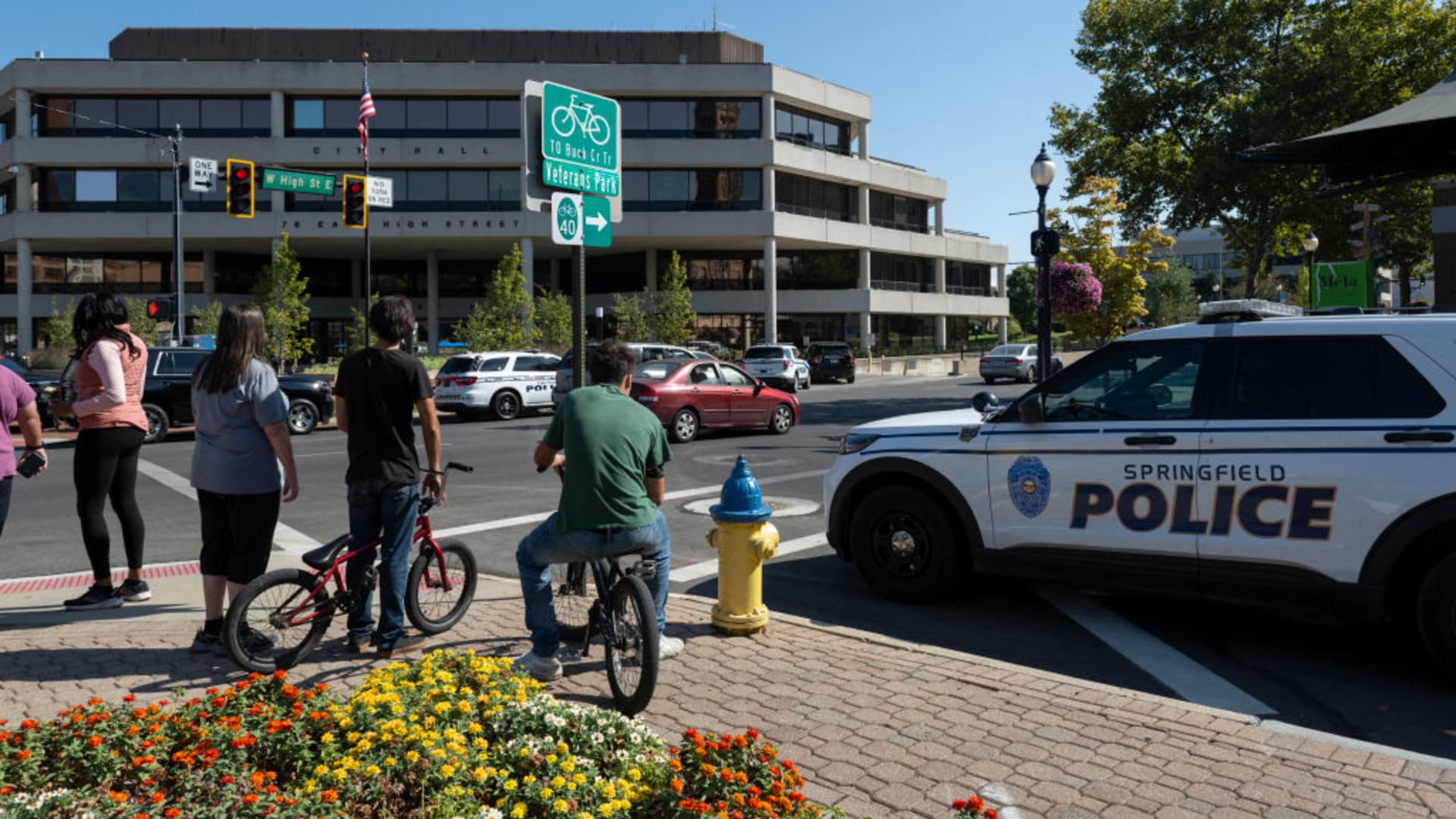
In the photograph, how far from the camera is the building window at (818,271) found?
6119 centimetres

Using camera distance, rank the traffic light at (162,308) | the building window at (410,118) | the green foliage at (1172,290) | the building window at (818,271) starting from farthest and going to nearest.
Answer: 1. the green foliage at (1172,290)
2. the building window at (818,271)
3. the building window at (410,118)
4. the traffic light at (162,308)

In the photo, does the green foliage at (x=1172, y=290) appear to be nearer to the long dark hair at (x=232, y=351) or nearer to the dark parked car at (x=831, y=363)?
the dark parked car at (x=831, y=363)

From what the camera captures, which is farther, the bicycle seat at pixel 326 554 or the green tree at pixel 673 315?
the green tree at pixel 673 315

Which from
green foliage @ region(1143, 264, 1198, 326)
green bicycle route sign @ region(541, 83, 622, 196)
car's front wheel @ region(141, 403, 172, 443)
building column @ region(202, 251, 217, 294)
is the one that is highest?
green foliage @ region(1143, 264, 1198, 326)

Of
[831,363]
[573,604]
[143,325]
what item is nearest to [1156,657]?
[573,604]

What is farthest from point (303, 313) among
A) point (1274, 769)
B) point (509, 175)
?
point (1274, 769)

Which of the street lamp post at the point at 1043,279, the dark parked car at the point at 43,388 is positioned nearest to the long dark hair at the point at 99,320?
the street lamp post at the point at 1043,279

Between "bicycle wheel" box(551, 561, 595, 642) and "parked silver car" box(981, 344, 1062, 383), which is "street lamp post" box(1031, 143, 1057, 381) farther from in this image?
"parked silver car" box(981, 344, 1062, 383)

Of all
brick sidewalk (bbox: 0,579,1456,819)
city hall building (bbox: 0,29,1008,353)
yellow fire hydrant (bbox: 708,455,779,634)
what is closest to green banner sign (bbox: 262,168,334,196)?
brick sidewalk (bbox: 0,579,1456,819)

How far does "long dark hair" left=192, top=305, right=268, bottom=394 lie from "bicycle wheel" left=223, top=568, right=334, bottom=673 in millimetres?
1016

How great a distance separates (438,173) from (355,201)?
1153 inches

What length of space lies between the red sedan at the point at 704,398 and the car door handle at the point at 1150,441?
1186cm

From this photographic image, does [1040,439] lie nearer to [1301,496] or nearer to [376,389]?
[1301,496]

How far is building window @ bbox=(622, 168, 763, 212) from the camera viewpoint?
5534cm
